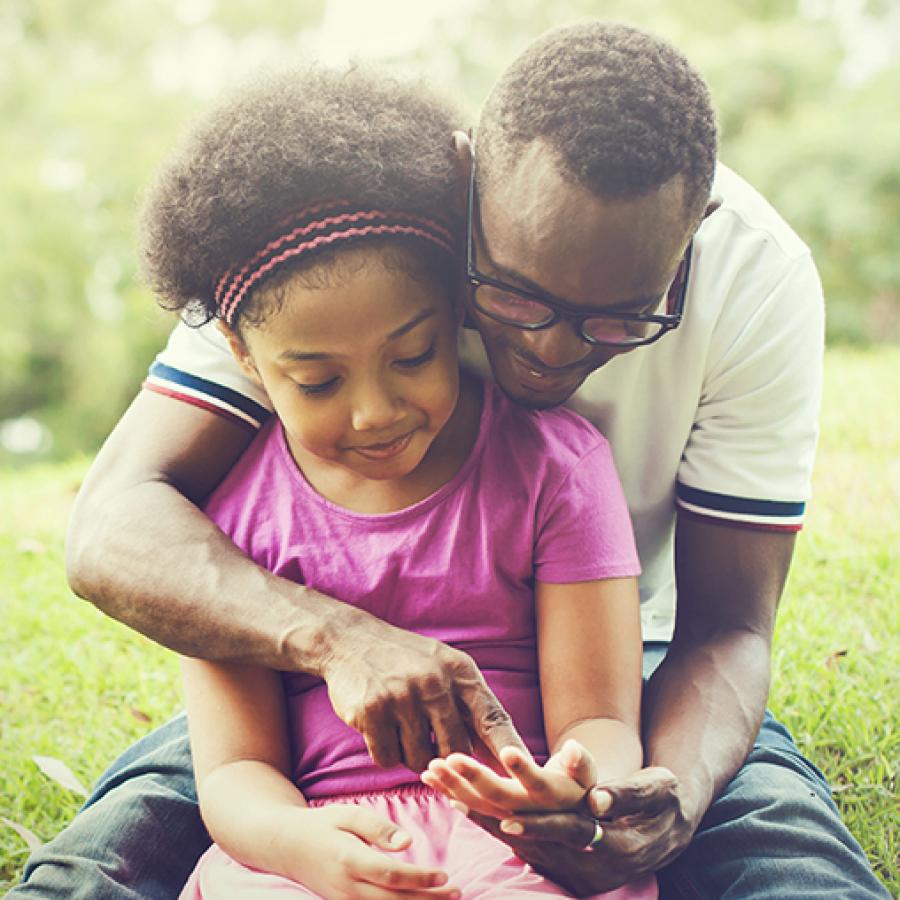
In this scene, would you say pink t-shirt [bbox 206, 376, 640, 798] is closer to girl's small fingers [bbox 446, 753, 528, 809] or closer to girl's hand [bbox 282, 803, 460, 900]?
girl's hand [bbox 282, 803, 460, 900]

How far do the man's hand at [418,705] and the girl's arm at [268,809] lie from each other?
13cm

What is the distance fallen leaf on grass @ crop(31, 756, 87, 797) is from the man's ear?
5.57ft

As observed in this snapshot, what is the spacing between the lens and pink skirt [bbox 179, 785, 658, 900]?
1896 mm

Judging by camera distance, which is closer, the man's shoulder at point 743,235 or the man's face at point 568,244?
the man's face at point 568,244

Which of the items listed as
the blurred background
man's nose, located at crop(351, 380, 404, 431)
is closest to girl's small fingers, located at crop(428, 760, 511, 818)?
man's nose, located at crop(351, 380, 404, 431)

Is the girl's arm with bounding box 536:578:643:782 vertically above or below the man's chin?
below

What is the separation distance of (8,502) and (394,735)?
4.05m

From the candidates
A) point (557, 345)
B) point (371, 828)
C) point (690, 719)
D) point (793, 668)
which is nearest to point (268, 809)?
point (371, 828)

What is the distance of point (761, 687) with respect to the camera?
2.35 m

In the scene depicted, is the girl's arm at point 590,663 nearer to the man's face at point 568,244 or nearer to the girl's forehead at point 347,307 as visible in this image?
the man's face at point 568,244

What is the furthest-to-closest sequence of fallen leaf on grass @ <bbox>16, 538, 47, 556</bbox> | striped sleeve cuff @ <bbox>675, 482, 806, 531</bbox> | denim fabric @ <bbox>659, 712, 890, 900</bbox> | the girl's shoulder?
fallen leaf on grass @ <bbox>16, 538, 47, 556</bbox>
striped sleeve cuff @ <bbox>675, 482, 806, 531</bbox>
the girl's shoulder
denim fabric @ <bbox>659, 712, 890, 900</bbox>

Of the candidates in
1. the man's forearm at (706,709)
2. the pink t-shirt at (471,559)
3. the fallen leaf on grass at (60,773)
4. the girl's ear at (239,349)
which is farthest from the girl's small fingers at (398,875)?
the fallen leaf on grass at (60,773)

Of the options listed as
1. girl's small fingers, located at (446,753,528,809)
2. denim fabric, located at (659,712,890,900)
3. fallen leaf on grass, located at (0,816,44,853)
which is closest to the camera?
girl's small fingers, located at (446,753,528,809)

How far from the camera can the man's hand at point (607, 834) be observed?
70.0 inches
